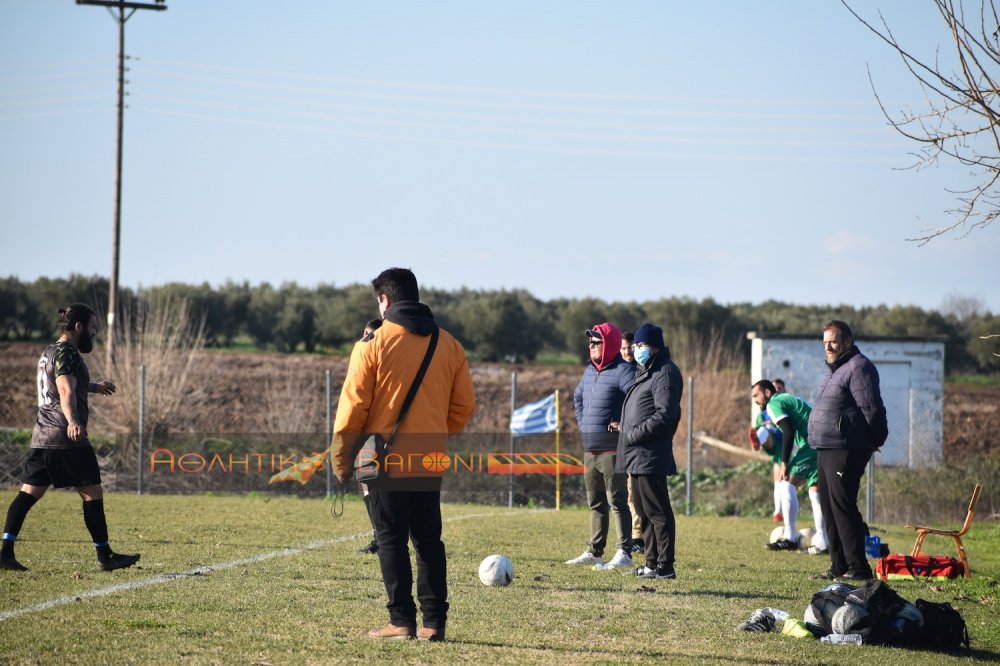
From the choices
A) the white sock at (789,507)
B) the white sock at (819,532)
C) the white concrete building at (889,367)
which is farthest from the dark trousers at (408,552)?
the white concrete building at (889,367)

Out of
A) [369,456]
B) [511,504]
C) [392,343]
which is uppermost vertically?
[392,343]

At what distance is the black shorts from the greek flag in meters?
10.4

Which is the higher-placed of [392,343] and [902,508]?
[392,343]

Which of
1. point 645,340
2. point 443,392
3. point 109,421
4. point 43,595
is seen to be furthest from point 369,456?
point 109,421

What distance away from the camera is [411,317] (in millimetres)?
6609

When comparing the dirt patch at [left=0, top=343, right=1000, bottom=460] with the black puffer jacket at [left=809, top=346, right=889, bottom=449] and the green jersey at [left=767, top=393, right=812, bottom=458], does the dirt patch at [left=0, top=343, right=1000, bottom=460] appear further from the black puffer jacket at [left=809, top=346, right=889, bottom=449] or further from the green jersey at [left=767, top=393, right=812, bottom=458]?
the black puffer jacket at [left=809, top=346, right=889, bottom=449]

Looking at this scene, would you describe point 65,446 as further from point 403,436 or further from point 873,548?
point 873,548

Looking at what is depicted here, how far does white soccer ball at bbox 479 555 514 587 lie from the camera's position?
9102 mm

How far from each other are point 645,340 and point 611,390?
947 mm

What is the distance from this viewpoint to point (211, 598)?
797cm

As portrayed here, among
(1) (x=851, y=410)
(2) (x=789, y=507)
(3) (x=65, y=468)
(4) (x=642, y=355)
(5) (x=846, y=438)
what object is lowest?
(2) (x=789, y=507)

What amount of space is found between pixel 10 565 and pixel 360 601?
116 inches

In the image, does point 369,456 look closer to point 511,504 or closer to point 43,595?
point 43,595

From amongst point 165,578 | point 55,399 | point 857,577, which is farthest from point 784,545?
point 55,399
